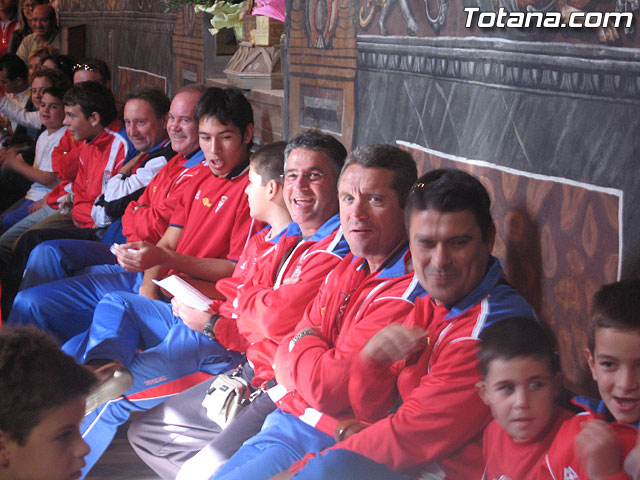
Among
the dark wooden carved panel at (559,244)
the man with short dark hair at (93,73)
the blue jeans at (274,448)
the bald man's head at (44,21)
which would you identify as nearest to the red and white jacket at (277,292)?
the blue jeans at (274,448)

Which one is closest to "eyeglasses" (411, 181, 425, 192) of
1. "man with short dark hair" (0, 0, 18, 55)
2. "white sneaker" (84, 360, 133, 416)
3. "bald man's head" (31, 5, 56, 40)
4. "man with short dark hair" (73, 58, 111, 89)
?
"white sneaker" (84, 360, 133, 416)

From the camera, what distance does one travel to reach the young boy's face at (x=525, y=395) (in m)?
1.22

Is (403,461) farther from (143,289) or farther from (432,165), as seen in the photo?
(143,289)

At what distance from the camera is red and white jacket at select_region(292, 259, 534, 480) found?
1.38 m

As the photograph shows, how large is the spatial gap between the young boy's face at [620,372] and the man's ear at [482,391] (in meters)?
0.21

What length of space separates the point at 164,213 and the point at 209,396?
121 centimetres

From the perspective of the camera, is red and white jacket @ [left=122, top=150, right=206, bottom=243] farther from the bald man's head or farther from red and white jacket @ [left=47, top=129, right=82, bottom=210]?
the bald man's head

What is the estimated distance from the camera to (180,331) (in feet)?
8.58

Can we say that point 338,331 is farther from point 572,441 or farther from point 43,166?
point 43,166

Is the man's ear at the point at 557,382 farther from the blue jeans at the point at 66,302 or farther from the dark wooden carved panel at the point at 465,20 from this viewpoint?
the blue jeans at the point at 66,302

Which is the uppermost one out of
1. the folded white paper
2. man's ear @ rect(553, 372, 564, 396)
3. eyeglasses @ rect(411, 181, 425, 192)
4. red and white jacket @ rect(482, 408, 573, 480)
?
eyeglasses @ rect(411, 181, 425, 192)

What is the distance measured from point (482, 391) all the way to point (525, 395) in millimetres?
112

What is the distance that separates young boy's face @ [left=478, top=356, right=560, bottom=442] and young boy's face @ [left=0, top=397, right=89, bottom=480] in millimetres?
740

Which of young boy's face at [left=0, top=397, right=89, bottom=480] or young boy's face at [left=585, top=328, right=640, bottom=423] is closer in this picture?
young boy's face at [left=585, top=328, right=640, bottom=423]
